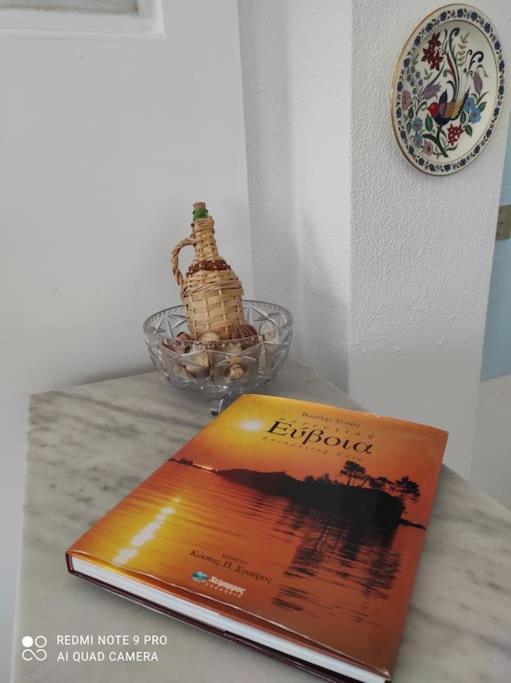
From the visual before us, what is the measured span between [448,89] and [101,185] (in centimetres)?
53

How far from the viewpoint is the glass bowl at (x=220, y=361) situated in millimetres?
650

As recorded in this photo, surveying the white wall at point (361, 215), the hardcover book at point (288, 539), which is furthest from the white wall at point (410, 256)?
the hardcover book at point (288, 539)

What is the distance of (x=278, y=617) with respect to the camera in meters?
0.33

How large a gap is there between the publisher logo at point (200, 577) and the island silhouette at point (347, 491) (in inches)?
4.1

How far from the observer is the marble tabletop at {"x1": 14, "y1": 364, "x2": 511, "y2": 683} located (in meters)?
0.34

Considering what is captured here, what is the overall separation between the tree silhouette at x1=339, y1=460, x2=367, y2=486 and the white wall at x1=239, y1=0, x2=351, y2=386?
36 centimetres

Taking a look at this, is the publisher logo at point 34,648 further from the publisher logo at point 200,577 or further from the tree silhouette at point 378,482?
the tree silhouette at point 378,482

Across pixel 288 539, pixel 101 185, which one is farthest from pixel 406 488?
pixel 101 185

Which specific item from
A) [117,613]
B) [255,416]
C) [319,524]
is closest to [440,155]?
[255,416]

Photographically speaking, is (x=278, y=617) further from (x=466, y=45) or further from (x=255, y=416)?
(x=466, y=45)

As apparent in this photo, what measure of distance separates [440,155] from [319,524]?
614mm

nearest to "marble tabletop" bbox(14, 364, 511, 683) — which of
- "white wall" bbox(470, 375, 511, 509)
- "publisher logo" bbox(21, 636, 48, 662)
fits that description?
"publisher logo" bbox(21, 636, 48, 662)

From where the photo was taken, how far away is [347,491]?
45 centimetres

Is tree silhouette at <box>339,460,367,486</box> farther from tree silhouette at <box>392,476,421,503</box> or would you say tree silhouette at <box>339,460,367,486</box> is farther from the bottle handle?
the bottle handle
